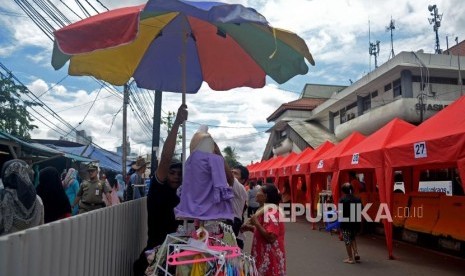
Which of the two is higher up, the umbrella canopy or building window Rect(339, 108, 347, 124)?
building window Rect(339, 108, 347, 124)

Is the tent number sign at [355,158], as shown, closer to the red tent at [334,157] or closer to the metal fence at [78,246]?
the red tent at [334,157]

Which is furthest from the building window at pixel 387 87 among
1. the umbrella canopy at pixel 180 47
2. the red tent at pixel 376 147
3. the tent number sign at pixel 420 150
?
the umbrella canopy at pixel 180 47

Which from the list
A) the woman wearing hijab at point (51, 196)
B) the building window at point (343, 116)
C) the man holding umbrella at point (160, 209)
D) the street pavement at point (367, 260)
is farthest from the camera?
the building window at point (343, 116)

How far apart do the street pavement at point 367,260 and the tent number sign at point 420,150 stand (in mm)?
2211

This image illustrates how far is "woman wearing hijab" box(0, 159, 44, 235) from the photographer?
3.43 metres

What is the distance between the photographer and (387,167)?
29.7 ft

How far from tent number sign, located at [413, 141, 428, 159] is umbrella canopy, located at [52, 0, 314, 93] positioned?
435cm

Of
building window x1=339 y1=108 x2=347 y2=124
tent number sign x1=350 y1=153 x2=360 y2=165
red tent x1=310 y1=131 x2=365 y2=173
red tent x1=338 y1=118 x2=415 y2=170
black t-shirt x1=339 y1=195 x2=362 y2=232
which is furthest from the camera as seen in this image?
building window x1=339 y1=108 x2=347 y2=124

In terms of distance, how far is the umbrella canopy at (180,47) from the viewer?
2854 mm

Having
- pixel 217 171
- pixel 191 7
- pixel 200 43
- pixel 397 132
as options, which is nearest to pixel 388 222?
pixel 397 132

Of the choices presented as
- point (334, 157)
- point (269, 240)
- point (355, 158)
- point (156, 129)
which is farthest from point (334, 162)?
point (269, 240)

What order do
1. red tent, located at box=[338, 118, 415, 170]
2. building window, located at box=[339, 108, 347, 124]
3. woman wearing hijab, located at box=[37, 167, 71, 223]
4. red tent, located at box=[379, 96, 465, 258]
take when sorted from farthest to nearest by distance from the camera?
1. building window, located at box=[339, 108, 347, 124]
2. red tent, located at box=[338, 118, 415, 170]
3. red tent, located at box=[379, 96, 465, 258]
4. woman wearing hijab, located at box=[37, 167, 71, 223]

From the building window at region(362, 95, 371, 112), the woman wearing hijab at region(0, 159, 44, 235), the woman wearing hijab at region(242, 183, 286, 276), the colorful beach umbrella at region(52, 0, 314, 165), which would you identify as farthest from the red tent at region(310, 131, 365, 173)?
the building window at region(362, 95, 371, 112)

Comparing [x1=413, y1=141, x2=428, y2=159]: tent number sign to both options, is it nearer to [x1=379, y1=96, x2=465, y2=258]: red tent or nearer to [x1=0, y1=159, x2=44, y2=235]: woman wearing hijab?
[x1=379, y1=96, x2=465, y2=258]: red tent
